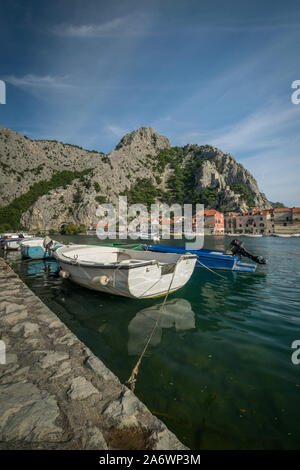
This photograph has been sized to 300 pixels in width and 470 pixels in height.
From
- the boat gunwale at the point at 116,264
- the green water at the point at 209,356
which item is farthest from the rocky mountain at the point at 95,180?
the green water at the point at 209,356

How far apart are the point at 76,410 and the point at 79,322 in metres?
3.38

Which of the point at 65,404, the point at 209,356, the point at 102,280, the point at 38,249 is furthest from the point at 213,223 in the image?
the point at 65,404

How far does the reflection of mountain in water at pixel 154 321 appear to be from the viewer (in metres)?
4.07

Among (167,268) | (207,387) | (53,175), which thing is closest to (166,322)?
(167,268)

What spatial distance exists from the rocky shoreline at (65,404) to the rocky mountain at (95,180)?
245ft

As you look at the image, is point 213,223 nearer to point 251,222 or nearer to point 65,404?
point 251,222

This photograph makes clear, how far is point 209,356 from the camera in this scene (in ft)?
11.8

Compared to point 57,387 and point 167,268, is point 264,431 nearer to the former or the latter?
point 57,387

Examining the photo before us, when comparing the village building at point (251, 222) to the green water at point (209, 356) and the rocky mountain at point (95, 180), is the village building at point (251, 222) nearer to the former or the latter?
the rocky mountain at point (95, 180)

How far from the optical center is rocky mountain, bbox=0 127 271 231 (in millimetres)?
76188

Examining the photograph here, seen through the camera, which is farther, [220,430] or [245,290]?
[245,290]

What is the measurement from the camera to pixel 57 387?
2154mm

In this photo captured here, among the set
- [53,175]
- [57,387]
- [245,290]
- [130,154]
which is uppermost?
[130,154]

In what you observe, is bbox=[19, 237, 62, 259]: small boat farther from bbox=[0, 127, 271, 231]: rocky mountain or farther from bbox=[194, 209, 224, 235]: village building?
bbox=[194, 209, 224, 235]: village building
